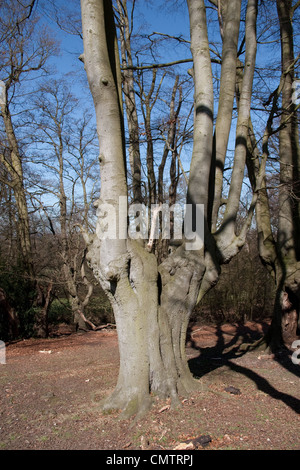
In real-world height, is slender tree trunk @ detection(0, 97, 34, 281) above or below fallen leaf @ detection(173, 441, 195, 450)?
above

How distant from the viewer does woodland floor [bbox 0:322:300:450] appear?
10.2ft

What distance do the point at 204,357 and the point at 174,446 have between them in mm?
3407

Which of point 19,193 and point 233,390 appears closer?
point 233,390

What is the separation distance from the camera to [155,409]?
364 centimetres

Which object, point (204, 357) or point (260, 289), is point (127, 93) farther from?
point (204, 357)

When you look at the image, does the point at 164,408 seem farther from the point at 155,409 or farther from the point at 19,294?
the point at 19,294

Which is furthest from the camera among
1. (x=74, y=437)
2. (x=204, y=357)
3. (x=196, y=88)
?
(x=204, y=357)

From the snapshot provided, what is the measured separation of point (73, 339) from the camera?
384 inches

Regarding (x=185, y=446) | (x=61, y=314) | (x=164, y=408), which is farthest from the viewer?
(x=61, y=314)

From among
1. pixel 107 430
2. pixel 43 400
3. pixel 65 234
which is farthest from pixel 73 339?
pixel 107 430
